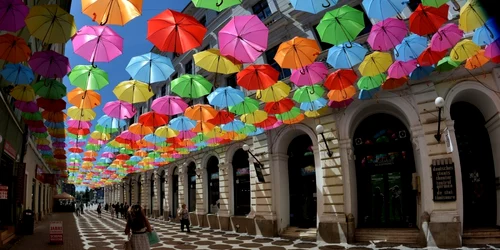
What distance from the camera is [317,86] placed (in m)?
12.4

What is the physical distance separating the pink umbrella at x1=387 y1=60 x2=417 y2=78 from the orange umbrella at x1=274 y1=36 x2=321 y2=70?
A: 3.03 m

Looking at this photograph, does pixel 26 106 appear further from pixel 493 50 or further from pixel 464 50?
pixel 493 50

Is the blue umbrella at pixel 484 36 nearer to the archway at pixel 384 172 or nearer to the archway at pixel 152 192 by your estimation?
the archway at pixel 384 172

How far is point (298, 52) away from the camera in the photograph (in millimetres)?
9484

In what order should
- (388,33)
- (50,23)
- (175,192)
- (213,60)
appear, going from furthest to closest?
(175,192), (213,60), (388,33), (50,23)

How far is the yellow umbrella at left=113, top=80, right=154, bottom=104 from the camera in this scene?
11156mm

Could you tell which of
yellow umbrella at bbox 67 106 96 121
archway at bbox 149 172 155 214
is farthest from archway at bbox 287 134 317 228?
archway at bbox 149 172 155 214

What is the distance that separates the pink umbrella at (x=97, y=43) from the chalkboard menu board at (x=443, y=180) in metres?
10.9

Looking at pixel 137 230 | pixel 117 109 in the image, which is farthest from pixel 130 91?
pixel 137 230

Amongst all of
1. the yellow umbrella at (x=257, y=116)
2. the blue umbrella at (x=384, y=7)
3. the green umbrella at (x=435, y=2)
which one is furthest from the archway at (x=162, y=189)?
the green umbrella at (x=435, y=2)

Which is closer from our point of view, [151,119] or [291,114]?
[151,119]

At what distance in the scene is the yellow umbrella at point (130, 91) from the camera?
1116 centimetres

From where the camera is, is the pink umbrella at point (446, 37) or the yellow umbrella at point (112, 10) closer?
the yellow umbrella at point (112, 10)

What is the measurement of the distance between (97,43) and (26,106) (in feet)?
24.3
